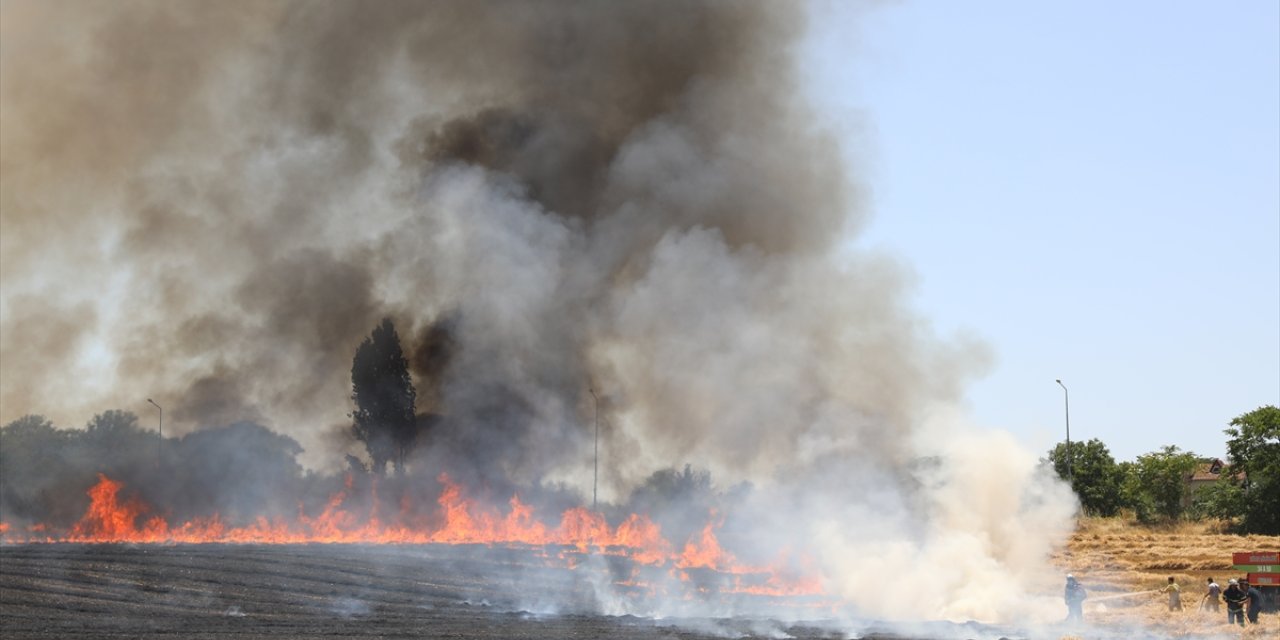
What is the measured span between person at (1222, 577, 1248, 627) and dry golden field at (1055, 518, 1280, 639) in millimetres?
402

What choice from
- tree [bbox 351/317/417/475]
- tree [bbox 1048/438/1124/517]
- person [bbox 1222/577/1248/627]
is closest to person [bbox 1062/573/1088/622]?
person [bbox 1222/577/1248/627]

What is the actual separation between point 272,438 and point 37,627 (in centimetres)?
4358

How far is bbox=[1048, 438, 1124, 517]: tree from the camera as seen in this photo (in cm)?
9012

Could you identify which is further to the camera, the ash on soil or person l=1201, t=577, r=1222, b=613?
person l=1201, t=577, r=1222, b=613

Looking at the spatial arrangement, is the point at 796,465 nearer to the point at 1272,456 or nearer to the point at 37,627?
the point at 37,627

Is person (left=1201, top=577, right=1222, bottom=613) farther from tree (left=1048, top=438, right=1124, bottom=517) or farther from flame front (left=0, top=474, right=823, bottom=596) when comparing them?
tree (left=1048, top=438, right=1124, bottom=517)

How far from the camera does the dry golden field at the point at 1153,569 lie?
1638 inches

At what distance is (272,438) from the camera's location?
81438 millimetres

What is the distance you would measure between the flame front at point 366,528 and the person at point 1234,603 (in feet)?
96.8

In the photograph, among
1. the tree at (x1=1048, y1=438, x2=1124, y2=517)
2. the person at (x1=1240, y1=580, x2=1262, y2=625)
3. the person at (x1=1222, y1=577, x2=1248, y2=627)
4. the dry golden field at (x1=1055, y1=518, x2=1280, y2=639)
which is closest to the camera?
the person at (x1=1222, y1=577, x2=1248, y2=627)

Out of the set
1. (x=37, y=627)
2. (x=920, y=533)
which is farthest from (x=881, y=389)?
(x=37, y=627)

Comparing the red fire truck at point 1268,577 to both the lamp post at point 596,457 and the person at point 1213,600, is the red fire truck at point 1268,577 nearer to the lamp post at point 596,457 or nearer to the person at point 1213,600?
the person at point 1213,600

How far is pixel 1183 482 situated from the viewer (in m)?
93.8

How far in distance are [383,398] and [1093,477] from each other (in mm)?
49424
